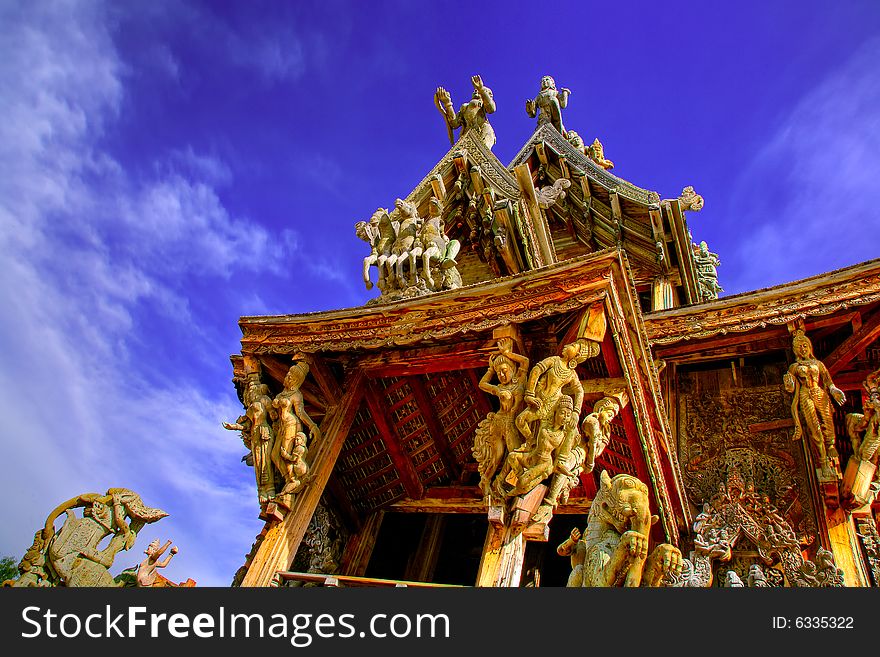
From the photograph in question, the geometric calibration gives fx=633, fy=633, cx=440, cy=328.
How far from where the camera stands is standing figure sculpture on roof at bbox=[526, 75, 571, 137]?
1451 centimetres

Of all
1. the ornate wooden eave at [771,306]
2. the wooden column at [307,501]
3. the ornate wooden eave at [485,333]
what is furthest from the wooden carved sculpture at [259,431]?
the ornate wooden eave at [771,306]

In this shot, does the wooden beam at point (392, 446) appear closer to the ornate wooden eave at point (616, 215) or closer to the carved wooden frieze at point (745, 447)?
the carved wooden frieze at point (745, 447)

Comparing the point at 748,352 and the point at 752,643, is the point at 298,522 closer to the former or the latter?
the point at 752,643

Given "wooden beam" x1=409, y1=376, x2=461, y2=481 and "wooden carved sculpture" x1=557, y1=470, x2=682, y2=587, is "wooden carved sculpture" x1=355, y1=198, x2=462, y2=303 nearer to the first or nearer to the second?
"wooden beam" x1=409, y1=376, x2=461, y2=481

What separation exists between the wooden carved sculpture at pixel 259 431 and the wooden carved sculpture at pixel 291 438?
3.0 inches

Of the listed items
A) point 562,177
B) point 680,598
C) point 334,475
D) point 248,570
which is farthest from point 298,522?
point 562,177

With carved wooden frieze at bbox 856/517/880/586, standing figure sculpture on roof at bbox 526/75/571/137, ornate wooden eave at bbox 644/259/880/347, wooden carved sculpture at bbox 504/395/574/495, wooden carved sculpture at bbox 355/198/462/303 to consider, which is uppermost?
standing figure sculpture on roof at bbox 526/75/571/137

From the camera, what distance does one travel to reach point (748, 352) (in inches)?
275

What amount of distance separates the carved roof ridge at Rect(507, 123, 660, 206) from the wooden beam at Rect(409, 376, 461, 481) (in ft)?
18.2

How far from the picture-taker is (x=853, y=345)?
242 inches

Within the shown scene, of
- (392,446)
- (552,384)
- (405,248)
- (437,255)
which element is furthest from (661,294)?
(552,384)

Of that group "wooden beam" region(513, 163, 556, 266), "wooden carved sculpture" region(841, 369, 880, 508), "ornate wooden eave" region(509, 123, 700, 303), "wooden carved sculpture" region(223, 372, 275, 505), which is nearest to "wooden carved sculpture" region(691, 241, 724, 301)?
"ornate wooden eave" region(509, 123, 700, 303)

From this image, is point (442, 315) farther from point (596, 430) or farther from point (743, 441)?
point (743, 441)

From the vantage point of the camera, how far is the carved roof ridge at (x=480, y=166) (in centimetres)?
1118
